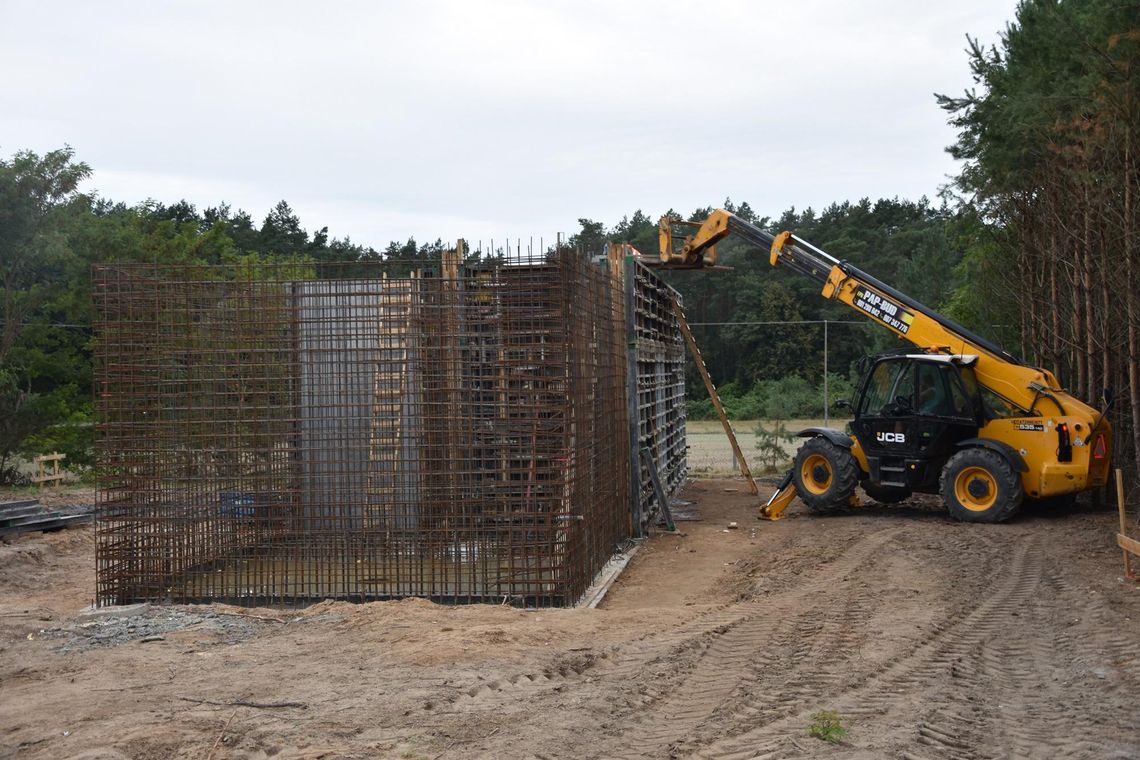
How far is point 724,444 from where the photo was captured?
3016 centimetres

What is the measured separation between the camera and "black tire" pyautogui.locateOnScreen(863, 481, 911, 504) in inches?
582

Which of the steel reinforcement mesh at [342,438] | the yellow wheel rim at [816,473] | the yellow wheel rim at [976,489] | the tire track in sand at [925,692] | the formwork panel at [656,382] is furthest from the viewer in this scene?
the yellow wheel rim at [816,473]

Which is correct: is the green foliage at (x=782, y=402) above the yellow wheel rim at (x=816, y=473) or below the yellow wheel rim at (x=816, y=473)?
above

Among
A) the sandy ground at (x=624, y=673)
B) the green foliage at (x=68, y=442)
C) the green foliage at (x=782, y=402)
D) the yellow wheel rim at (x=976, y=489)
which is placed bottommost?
the sandy ground at (x=624, y=673)

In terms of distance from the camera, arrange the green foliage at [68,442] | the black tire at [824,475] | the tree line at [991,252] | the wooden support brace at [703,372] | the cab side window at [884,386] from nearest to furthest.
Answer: the tree line at [991,252]
the cab side window at [884,386]
the black tire at [824,475]
the wooden support brace at [703,372]
the green foliage at [68,442]

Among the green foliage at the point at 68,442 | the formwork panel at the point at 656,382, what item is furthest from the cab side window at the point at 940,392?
the green foliage at the point at 68,442

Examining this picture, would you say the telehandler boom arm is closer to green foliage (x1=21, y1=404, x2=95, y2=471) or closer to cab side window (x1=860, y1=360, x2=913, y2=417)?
cab side window (x1=860, y1=360, x2=913, y2=417)

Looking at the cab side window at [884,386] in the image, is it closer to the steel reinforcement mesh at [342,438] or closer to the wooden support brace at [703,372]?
the wooden support brace at [703,372]

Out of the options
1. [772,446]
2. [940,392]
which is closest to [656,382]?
[940,392]

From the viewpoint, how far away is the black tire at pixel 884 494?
48.5ft

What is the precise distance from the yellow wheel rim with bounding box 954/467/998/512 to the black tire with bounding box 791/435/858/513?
1.55 m

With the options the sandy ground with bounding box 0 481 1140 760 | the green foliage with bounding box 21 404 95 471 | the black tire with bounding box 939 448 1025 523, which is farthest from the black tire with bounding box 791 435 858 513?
the green foliage with bounding box 21 404 95 471

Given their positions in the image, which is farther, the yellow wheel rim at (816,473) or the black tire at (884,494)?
the black tire at (884,494)

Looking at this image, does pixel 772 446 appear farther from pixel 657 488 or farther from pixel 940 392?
pixel 657 488
